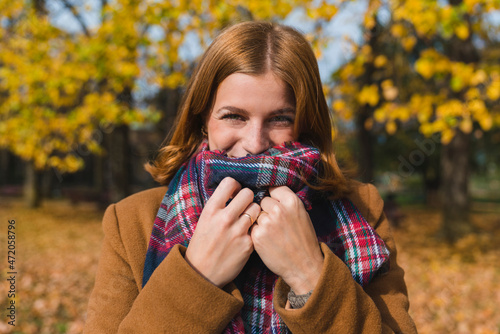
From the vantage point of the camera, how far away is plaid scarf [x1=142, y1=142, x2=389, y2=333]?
1.31 m

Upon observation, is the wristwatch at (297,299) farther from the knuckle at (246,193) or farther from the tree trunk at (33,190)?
the tree trunk at (33,190)

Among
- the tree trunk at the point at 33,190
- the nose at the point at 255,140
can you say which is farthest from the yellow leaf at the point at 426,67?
the tree trunk at the point at 33,190

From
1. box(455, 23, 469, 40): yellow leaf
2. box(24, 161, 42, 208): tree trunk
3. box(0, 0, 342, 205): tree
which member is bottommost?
box(24, 161, 42, 208): tree trunk

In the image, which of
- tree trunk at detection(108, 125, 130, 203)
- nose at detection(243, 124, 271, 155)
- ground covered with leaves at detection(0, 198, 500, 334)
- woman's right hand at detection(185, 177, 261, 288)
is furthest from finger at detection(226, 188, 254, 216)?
tree trunk at detection(108, 125, 130, 203)

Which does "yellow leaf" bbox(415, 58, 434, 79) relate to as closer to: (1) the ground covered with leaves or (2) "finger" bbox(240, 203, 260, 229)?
(1) the ground covered with leaves

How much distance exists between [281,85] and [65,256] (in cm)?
855

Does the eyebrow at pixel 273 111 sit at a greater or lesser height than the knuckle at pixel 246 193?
greater

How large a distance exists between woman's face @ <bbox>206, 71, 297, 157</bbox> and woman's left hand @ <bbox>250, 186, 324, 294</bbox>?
0.87ft

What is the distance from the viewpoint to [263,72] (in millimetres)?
1388

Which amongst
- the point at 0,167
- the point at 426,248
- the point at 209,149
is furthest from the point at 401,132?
the point at 0,167

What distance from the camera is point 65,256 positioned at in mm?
8578

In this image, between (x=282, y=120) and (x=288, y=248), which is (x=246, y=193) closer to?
(x=288, y=248)

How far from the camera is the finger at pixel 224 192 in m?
1.27

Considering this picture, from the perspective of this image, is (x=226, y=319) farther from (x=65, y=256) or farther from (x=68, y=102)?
(x=65, y=256)
